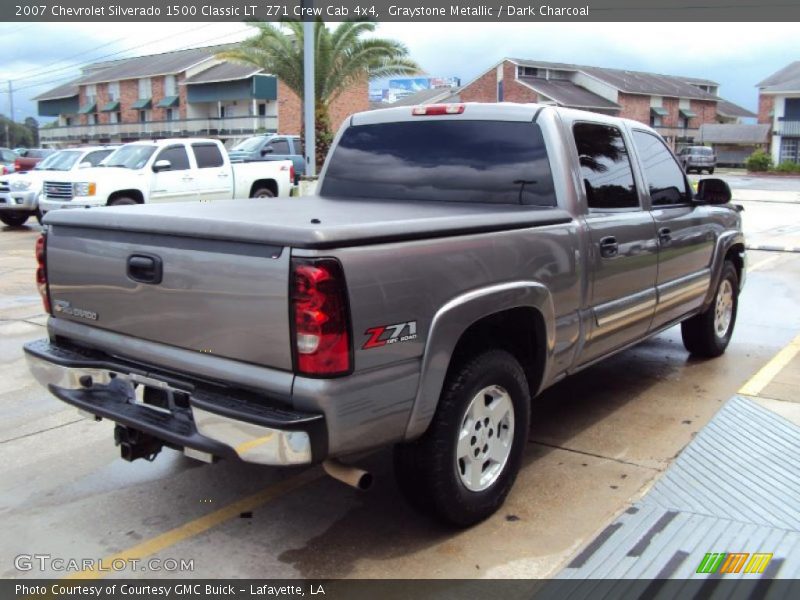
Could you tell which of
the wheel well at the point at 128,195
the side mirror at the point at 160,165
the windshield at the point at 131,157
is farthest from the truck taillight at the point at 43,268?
the windshield at the point at 131,157

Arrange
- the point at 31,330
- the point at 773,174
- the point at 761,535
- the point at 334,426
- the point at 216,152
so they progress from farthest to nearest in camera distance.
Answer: the point at 773,174
the point at 216,152
the point at 31,330
the point at 761,535
the point at 334,426

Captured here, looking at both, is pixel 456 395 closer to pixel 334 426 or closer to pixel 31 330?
pixel 334 426

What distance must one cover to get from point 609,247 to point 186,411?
258 cm

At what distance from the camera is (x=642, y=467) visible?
4496mm

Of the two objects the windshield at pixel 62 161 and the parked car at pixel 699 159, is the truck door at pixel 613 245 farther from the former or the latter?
the parked car at pixel 699 159

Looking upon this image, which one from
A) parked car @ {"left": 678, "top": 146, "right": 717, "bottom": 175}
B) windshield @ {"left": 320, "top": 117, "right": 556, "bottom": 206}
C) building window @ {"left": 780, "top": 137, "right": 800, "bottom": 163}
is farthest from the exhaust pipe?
building window @ {"left": 780, "top": 137, "right": 800, "bottom": 163}

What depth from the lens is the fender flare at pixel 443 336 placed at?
3.26 m

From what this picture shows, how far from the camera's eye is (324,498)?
4.17 m

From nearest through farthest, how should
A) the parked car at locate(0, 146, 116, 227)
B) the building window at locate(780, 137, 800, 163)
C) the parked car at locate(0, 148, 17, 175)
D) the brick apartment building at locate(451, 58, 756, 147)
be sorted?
the parked car at locate(0, 146, 116, 227) → the parked car at locate(0, 148, 17, 175) → the brick apartment building at locate(451, 58, 756, 147) → the building window at locate(780, 137, 800, 163)

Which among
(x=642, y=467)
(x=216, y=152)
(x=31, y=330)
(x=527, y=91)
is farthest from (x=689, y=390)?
(x=527, y=91)

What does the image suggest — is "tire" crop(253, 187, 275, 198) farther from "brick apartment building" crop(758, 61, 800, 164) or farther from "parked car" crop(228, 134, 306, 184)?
"brick apartment building" crop(758, 61, 800, 164)

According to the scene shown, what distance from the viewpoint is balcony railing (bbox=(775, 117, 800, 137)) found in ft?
193

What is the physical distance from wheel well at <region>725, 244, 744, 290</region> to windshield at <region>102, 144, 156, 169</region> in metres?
12.0

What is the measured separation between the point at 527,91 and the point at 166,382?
55.7 metres
